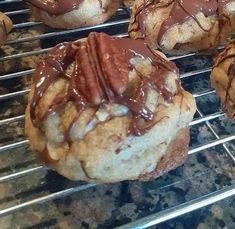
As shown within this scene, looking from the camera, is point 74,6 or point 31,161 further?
point 74,6

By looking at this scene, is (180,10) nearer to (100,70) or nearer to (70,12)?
(70,12)

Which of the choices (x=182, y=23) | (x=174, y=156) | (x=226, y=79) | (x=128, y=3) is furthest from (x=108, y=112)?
(x=128, y=3)

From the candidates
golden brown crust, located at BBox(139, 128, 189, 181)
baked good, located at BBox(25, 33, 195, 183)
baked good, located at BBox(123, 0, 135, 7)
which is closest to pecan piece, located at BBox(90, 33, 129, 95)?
baked good, located at BBox(25, 33, 195, 183)

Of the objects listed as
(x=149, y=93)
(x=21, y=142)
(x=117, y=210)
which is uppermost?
(x=149, y=93)

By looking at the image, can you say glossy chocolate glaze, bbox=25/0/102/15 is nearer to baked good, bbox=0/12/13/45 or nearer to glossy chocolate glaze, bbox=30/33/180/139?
baked good, bbox=0/12/13/45

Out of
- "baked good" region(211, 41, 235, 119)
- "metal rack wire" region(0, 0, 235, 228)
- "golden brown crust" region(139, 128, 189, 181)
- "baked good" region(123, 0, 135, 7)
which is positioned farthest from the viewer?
"baked good" region(123, 0, 135, 7)

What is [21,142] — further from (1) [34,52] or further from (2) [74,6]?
(2) [74,6]

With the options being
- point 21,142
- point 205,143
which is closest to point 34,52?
point 21,142
